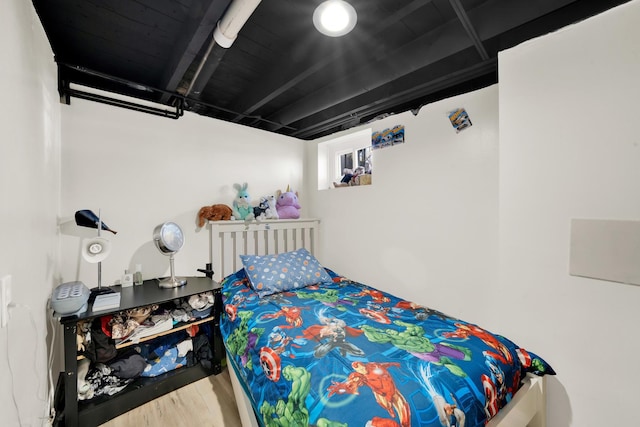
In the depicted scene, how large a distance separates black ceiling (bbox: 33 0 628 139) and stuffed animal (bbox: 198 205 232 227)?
2.96ft

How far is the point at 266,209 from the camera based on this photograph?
2.68 m

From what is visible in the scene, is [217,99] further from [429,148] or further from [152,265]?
[429,148]

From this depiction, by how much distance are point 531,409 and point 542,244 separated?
2.81 feet

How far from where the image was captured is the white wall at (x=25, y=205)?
2.66 feet

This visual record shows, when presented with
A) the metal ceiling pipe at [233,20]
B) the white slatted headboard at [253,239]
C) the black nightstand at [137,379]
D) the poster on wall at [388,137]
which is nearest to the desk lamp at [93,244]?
the black nightstand at [137,379]

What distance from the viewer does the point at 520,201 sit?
1.45 metres

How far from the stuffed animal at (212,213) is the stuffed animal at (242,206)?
0.12m

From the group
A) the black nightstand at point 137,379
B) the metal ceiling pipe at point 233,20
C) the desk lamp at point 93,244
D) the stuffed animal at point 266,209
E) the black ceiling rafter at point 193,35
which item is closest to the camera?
the metal ceiling pipe at point 233,20

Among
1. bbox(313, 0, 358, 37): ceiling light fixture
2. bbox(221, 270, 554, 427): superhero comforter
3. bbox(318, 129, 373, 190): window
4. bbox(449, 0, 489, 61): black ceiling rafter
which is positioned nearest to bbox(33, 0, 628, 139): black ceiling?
bbox(449, 0, 489, 61): black ceiling rafter

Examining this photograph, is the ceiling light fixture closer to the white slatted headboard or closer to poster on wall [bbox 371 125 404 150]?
poster on wall [bbox 371 125 404 150]

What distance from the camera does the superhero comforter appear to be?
93 cm

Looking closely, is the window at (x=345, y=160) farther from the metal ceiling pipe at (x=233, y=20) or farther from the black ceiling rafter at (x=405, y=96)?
the metal ceiling pipe at (x=233, y=20)

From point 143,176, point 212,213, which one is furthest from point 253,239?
point 143,176

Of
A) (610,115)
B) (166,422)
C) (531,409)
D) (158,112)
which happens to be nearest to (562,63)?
(610,115)
